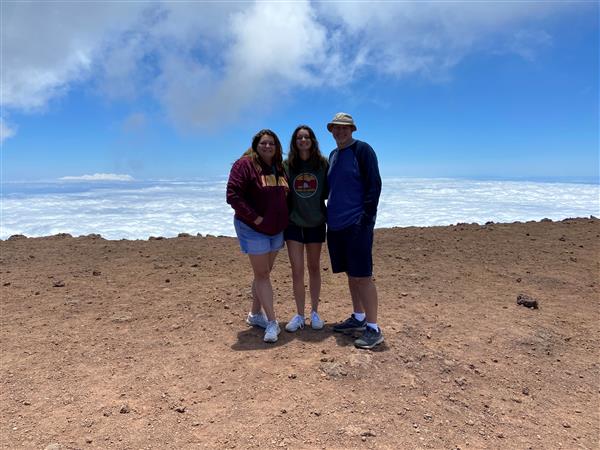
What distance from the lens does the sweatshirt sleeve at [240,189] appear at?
3535 millimetres

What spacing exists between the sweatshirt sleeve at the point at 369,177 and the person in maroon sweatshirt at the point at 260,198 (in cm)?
69

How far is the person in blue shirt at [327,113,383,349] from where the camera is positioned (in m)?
3.50

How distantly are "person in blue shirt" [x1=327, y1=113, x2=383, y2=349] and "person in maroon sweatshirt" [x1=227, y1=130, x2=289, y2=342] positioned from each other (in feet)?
1.49

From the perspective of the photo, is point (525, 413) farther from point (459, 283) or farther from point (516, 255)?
point (516, 255)

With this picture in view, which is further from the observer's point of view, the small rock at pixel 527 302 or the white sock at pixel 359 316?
the small rock at pixel 527 302

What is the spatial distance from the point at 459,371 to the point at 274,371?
1463 millimetres

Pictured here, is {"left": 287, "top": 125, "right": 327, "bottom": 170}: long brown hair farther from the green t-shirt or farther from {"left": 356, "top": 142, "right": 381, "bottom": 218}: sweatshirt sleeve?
{"left": 356, "top": 142, "right": 381, "bottom": 218}: sweatshirt sleeve

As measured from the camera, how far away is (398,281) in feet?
19.0

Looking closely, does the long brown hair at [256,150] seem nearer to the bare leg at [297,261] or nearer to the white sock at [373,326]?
the bare leg at [297,261]

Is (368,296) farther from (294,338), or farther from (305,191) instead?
(305,191)

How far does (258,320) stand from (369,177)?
185cm

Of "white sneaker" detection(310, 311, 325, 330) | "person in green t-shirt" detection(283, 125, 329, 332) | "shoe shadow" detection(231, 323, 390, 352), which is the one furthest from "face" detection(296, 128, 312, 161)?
"shoe shadow" detection(231, 323, 390, 352)

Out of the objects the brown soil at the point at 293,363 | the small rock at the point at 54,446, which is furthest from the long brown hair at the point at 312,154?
the small rock at the point at 54,446

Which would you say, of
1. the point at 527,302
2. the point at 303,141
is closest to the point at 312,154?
the point at 303,141
